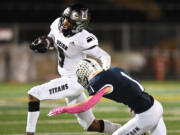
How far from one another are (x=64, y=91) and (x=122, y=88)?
4.34 ft

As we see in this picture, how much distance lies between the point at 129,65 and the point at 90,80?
13265mm

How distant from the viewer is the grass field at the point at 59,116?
724 cm

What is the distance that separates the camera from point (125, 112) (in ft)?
30.8

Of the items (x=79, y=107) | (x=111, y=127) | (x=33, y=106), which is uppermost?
(x=79, y=107)

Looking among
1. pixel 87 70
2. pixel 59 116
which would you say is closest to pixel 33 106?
pixel 87 70

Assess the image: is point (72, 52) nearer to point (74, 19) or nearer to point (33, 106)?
point (74, 19)

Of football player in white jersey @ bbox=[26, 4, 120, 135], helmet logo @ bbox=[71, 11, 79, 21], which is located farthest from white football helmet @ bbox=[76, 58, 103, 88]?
helmet logo @ bbox=[71, 11, 79, 21]

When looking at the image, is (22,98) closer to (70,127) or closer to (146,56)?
(70,127)

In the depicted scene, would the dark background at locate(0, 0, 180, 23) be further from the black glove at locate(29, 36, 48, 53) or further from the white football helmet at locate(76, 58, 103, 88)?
the white football helmet at locate(76, 58, 103, 88)

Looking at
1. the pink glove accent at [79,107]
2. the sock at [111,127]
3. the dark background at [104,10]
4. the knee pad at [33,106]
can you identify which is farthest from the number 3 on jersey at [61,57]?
the dark background at [104,10]

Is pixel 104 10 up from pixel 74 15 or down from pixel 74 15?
down

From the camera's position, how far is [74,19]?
6156 mm

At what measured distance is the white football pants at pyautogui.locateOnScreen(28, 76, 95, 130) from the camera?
5887 millimetres

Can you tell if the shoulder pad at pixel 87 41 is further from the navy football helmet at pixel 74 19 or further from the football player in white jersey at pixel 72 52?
the navy football helmet at pixel 74 19
